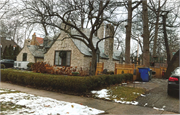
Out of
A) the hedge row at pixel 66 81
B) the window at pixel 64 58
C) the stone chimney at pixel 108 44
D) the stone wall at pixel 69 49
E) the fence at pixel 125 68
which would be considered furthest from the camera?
the stone chimney at pixel 108 44

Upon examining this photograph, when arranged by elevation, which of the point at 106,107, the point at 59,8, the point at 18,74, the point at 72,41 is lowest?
the point at 106,107

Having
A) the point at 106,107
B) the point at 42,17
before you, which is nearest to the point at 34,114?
the point at 106,107

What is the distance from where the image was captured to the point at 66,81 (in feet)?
26.0

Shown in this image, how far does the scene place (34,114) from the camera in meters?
4.14

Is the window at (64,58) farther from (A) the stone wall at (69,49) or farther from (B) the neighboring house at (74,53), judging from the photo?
(A) the stone wall at (69,49)

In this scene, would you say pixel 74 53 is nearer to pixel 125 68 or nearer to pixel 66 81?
pixel 125 68

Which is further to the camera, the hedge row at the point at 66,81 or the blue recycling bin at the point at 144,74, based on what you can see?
the blue recycling bin at the point at 144,74

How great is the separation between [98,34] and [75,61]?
854 centimetres

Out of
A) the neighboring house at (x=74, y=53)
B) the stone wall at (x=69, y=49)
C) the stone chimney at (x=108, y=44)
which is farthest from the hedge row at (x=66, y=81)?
the stone chimney at (x=108, y=44)

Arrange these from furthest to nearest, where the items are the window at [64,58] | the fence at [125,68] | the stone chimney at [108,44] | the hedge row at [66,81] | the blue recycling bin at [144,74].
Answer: the stone chimney at [108,44], the window at [64,58], the fence at [125,68], the blue recycling bin at [144,74], the hedge row at [66,81]

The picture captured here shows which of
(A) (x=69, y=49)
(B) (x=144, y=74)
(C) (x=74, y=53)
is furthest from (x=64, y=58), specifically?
(B) (x=144, y=74)

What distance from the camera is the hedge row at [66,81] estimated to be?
761 cm

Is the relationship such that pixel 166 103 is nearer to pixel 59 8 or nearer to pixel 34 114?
pixel 34 114

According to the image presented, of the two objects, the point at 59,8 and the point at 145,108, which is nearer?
the point at 145,108
